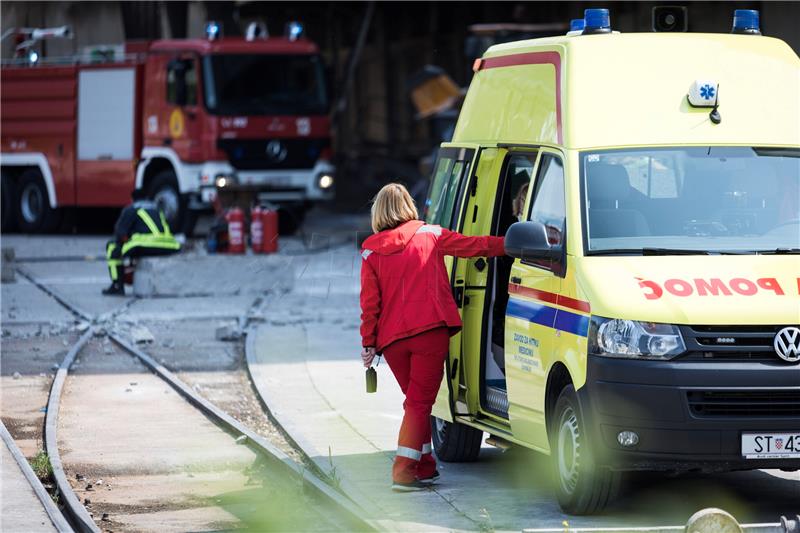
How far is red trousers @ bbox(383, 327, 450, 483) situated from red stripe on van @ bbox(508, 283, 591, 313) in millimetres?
439

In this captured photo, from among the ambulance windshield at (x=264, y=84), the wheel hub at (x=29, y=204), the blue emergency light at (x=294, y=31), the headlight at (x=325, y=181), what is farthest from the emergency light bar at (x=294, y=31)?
the wheel hub at (x=29, y=204)

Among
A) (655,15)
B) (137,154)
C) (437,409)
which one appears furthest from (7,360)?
(137,154)

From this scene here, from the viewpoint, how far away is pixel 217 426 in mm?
12211

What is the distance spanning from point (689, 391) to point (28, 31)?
89.7ft

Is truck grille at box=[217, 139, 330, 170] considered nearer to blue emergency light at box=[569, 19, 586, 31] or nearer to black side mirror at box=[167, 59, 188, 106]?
black side mirror at box=[167, 59, 188, 106]

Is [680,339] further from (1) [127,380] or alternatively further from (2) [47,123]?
(2) [47,123]

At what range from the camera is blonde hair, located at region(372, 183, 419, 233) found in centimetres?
938

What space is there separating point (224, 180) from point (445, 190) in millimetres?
18005

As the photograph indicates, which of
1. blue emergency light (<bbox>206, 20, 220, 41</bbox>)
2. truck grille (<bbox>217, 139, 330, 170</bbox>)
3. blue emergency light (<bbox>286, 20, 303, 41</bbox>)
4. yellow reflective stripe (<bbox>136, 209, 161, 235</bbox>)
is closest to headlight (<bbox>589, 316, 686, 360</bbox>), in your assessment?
yellow reflective stripe (<bbox>136, 209, 161, 235</bbox>)

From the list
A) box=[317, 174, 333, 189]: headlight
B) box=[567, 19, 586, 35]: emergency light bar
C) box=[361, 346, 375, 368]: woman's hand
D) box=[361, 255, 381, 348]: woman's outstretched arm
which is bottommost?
box=[317, 174, 333, 189]: headlight

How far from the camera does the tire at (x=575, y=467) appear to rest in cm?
830

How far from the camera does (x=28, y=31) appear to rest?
3353 cm

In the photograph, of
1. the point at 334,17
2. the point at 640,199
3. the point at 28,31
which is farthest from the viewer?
the point at 334,17

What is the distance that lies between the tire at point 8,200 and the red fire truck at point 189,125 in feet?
4.13
